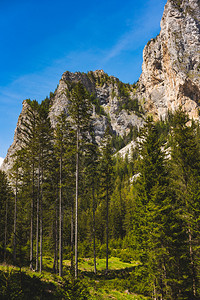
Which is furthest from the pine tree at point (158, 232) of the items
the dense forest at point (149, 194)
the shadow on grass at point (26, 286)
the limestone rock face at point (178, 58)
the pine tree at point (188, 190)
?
the limestone rock face at point (178, 58)

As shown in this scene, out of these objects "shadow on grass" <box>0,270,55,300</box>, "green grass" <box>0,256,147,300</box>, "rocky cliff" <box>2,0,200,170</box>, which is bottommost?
"green grass" <box>0,256,147,300</box>

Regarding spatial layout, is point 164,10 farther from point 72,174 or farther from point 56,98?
point 72,174

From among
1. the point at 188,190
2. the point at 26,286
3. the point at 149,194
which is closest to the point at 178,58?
the point at 188,190

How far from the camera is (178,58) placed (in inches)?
4870

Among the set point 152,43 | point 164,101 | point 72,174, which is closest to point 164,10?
point 152,43

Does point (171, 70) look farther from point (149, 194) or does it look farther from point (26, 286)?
point (26, 286)

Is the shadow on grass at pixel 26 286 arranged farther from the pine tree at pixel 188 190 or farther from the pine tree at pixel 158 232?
the pine tree at pixel 188 190

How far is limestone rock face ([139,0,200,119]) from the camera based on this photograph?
391ft

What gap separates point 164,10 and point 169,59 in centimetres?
4210

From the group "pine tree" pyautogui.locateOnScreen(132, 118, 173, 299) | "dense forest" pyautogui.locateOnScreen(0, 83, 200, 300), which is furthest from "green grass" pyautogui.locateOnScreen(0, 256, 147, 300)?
"pine tree" pyautogui.locateOnScreen(132, 118, 173, 299)

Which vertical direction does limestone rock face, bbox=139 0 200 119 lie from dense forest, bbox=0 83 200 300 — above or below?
above

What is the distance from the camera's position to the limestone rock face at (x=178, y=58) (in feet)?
391

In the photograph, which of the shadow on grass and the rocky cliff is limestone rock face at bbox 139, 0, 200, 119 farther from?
the shadow on grass

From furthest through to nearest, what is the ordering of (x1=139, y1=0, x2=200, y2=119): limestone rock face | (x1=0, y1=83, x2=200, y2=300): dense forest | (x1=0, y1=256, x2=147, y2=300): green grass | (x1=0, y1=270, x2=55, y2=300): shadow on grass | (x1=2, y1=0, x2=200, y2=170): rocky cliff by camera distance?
(x1=2, y1=0, x2=200, y2=170): rocky cliff, (x1=139, y1=0, x2=200, y2=119): limestone rock face, (x1=0, y1=83, x2=200, y2=300): dense forest, (x1=0, y1=256, x2=147, y2=300): green grass, (x1=0, y1=270, x2=55, y2=300): shadow on grass
